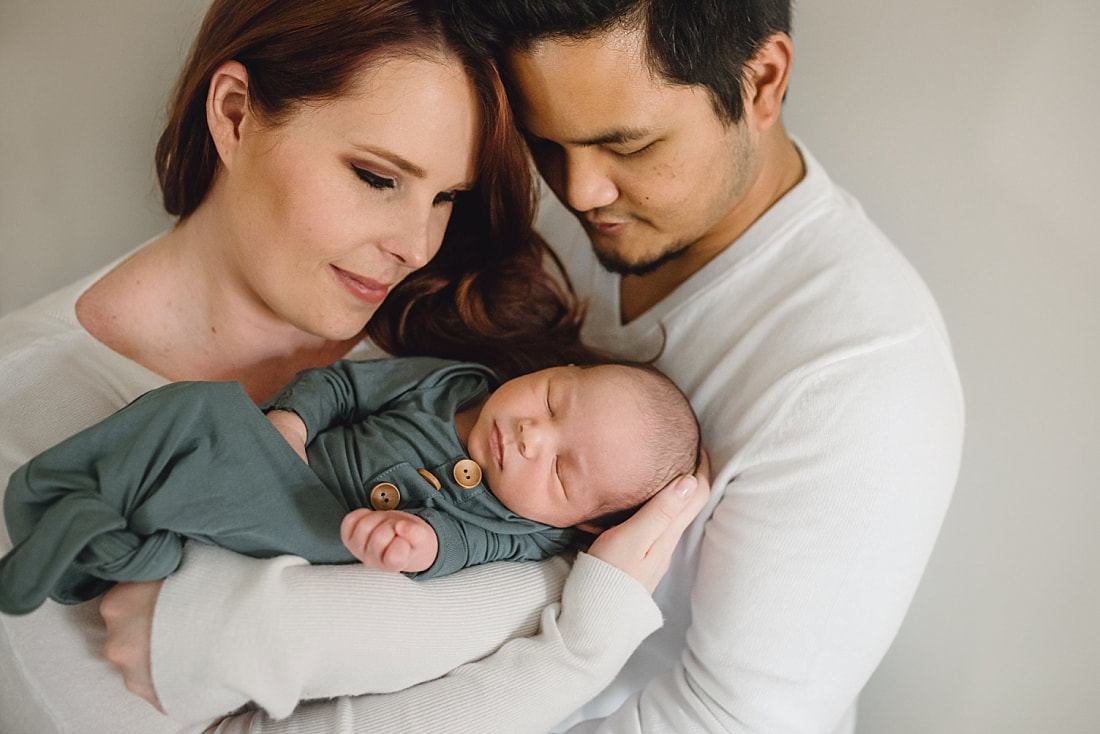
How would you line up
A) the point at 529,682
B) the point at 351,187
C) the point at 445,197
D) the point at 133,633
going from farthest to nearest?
the point at 445,197, the point at 351,187, the point at 529,682, the point at 133,633

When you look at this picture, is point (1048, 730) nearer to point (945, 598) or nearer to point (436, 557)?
point (945, 598)

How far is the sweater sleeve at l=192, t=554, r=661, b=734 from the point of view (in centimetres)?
122

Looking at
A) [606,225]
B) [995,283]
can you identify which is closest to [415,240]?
[606,225]

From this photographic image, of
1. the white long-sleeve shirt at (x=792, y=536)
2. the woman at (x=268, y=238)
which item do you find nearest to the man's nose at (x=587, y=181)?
the woman at (x=268, y=238)

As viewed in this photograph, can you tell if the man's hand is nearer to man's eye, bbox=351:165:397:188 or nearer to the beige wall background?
man's eye, bbox=351:165:397:188

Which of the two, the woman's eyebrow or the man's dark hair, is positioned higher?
the man's dark hair

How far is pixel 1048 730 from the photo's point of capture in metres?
1.79

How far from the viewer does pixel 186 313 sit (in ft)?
5.18

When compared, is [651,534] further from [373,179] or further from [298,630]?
[373,179]

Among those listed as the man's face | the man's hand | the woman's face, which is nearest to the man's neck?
the man's face

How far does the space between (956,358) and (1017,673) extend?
666mm

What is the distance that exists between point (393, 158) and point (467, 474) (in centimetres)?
50

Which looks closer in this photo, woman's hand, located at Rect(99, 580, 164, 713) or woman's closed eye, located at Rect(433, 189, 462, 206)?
woman's hand, located at Rect(99, 580, 164, 713)

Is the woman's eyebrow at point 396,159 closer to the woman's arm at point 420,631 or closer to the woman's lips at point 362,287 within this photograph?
the woman's lips at point 362,287
